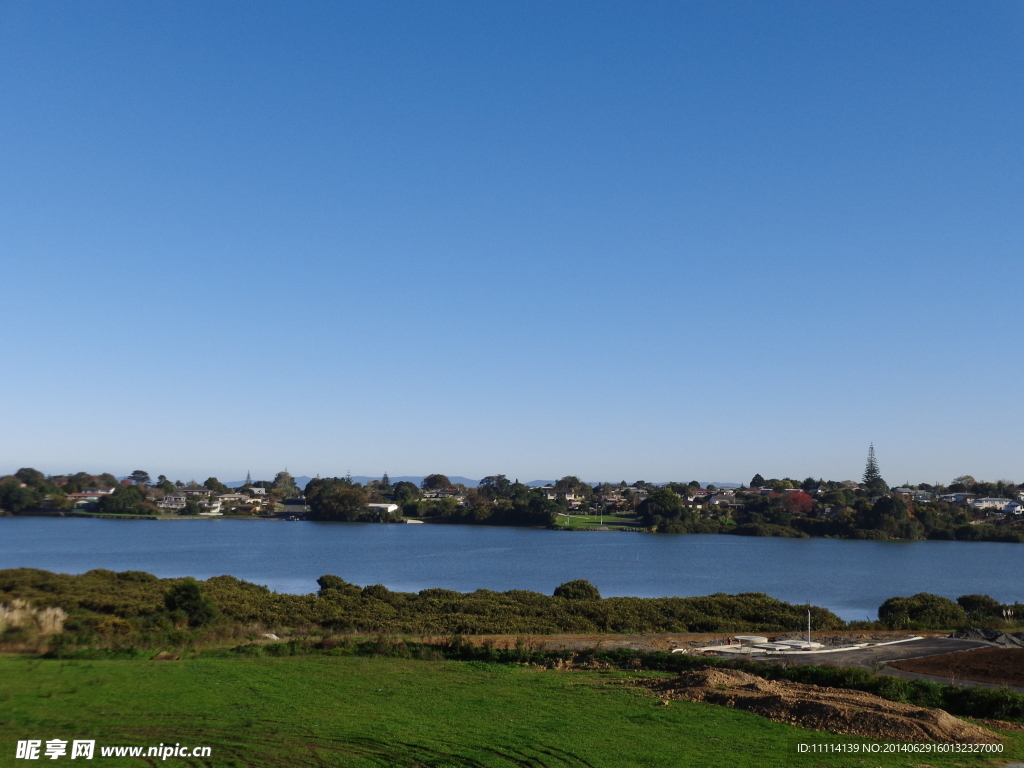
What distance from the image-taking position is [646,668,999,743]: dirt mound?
11.7 meters

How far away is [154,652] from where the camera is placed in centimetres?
1836

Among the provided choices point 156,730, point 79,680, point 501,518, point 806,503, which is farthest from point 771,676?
point 806,503

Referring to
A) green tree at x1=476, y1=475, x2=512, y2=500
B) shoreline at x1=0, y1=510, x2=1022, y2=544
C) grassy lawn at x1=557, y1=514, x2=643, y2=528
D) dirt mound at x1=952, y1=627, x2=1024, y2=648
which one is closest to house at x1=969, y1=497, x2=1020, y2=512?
shoreline at x1=0, y1=510, x2=1022, y2=544

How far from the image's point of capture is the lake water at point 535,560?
48.9 metres

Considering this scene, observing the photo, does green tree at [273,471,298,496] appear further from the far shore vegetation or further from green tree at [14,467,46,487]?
the far shore vegetation

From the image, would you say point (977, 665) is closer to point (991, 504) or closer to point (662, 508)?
point (662, 508)

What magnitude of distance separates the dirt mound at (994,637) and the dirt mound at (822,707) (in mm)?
11034

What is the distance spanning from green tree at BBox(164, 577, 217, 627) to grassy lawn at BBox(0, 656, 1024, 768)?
300 inches

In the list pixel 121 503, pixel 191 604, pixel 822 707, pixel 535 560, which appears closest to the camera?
pixel 822 707

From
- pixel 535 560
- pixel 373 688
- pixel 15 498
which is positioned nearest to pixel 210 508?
pixel 15 498

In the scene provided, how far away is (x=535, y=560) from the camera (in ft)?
214

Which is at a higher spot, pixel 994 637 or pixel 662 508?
pixel 662 508

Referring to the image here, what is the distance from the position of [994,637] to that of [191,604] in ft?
79.6

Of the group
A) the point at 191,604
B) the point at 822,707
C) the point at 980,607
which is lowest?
the point at 980,607
